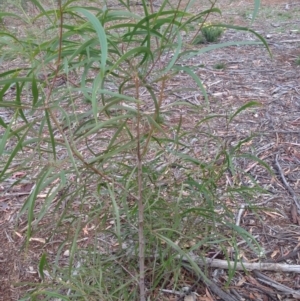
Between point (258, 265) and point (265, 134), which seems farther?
point (265, 134)

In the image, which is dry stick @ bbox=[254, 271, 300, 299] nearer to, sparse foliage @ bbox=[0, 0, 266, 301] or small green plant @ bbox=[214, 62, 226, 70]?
sparse foliage @ bbox=[0, 0, 266, 301]

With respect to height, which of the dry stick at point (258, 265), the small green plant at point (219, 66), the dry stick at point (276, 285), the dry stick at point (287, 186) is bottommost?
the small green plant at point (219, 66)

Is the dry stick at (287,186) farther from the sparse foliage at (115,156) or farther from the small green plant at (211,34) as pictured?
the small green plant at (211,34)

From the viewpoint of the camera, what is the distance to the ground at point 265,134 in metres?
1.46

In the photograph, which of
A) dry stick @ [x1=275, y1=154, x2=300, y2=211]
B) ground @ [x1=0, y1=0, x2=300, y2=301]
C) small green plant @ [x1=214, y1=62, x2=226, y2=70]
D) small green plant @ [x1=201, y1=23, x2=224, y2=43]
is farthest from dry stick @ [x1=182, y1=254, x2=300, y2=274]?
small green plant @ [x1=201, y1=23, x2=224, y2=43]

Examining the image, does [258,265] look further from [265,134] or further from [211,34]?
[211,34]

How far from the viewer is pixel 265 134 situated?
217 centimetres

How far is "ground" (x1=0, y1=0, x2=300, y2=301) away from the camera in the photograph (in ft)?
4.79

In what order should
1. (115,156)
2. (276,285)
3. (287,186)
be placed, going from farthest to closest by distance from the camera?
1. (287,186)
2. (276,285)
3. (115,156)

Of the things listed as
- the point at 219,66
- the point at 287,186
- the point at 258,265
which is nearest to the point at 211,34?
the point at 219,66

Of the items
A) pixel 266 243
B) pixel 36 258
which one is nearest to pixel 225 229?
pixel 266 243

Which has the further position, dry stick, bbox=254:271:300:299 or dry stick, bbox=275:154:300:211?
dry stick, bbox=275:154:300:211

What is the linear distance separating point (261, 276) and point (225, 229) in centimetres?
19

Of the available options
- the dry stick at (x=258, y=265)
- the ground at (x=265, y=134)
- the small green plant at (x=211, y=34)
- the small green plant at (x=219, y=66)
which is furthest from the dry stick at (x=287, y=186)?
the small green plant at (x=211, y=34)
